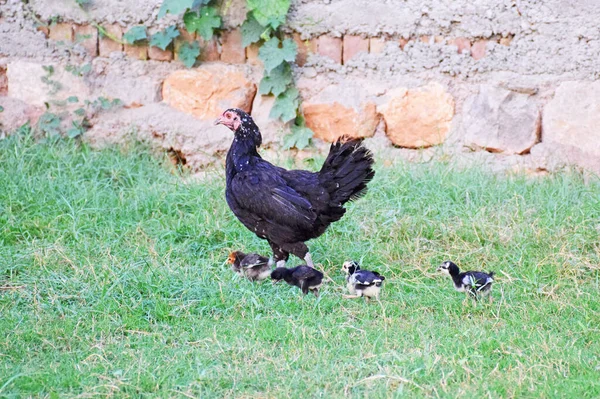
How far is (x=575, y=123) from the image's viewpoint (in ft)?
21.3

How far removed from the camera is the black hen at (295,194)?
16.3 feet

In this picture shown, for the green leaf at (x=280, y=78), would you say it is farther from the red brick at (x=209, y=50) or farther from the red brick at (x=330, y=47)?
the red brick at (x=209, y=50)

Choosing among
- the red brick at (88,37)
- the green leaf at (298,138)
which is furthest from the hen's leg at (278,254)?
the red brick at (88,37)

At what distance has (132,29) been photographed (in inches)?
275

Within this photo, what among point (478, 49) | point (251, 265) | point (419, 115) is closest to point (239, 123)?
point (251, 265)

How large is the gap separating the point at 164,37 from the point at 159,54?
0.25 m

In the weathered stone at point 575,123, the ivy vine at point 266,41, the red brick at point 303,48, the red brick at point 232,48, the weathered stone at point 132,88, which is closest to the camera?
the weathered stone at point 575,123

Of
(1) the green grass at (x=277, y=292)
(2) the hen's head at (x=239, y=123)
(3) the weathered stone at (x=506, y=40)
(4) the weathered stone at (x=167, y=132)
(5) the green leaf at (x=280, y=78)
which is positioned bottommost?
(1) the green grass at (x=277, y=292)

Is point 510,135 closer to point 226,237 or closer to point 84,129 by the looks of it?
point 226,237

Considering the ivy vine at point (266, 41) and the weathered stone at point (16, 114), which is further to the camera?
the weathered stone at point (16, 114)

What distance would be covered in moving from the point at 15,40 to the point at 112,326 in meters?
3.75

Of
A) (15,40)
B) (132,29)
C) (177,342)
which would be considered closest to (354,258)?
(177,342)

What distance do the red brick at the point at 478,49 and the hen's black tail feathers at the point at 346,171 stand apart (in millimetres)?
2125

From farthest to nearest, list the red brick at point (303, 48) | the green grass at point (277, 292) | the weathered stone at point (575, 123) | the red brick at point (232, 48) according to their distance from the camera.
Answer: the red brick at point (232, 48)
the red brick at point (303, 48)
the weathered stone at point (575, 123)
the green grass at point (277, 292)
